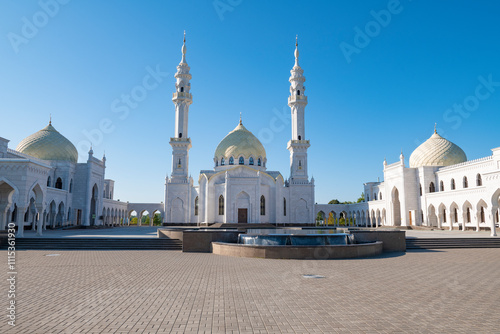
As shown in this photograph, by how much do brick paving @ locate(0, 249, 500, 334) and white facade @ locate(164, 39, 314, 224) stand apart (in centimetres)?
2833

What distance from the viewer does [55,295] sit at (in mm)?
7184

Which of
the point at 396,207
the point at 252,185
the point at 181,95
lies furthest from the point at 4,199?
the point at 396,207

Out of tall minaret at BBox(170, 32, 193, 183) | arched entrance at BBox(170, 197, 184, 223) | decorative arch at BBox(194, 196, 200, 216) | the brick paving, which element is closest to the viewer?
the brick paving

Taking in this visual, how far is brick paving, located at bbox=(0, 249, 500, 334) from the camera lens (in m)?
5.36

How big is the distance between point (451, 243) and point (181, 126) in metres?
33.0

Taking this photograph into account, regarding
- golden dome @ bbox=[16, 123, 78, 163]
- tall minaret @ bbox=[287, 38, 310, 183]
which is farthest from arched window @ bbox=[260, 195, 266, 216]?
golden dome @ bbox=[16, 123, 78, 163]

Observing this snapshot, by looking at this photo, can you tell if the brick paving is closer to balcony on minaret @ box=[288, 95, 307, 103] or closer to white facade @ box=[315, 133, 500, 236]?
white facade @ box=[315, 133, 500, 236]

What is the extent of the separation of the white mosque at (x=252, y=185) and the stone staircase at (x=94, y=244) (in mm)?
17606

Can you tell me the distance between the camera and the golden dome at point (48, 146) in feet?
127

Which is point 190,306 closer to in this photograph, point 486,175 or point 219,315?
point 219,315

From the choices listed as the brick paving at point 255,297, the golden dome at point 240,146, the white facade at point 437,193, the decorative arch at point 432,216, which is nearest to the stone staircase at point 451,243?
the brick paving at point 255,297

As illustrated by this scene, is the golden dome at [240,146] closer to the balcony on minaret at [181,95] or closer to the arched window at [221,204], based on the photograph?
the arched window at [221,204]

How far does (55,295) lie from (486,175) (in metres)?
25.0

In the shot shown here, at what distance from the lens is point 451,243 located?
59.7ft
